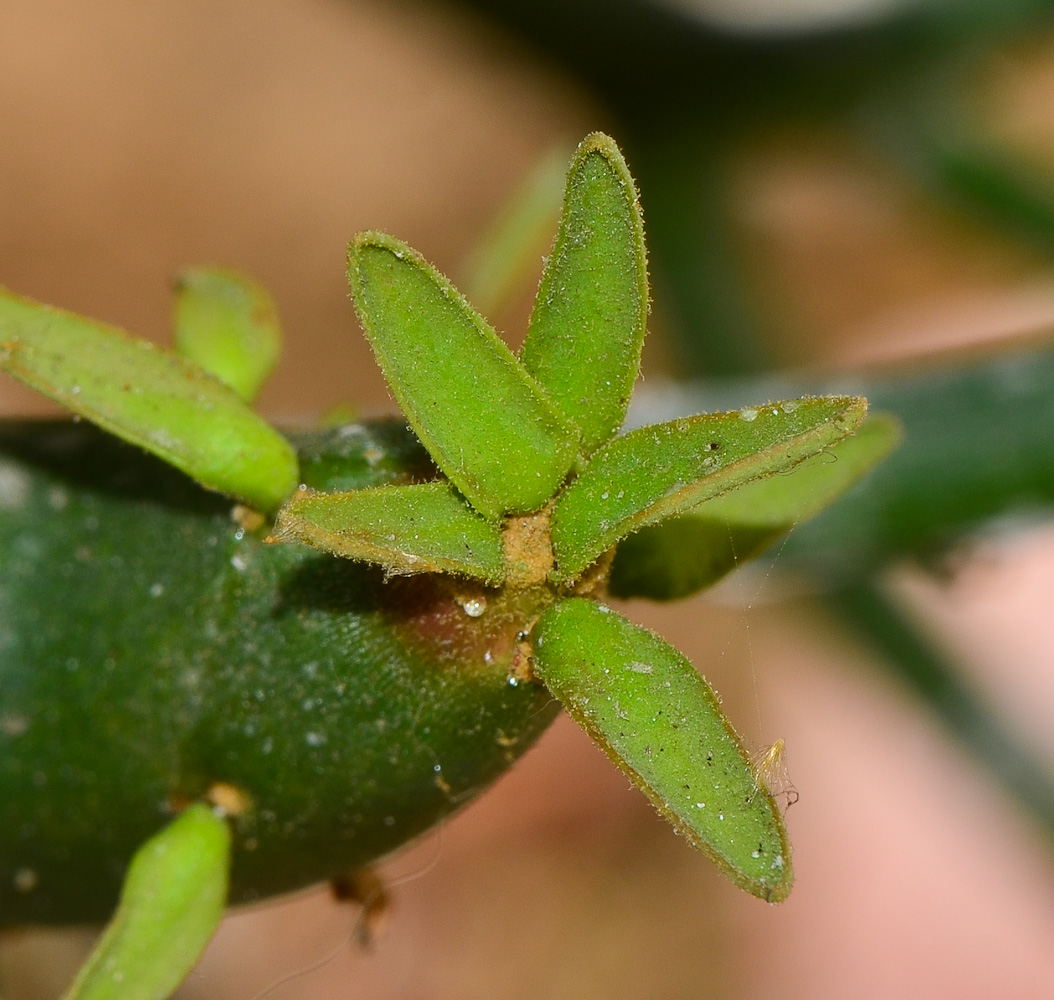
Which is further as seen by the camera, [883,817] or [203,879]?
[883,817]

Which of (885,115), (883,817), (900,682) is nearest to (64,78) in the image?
(885,115)

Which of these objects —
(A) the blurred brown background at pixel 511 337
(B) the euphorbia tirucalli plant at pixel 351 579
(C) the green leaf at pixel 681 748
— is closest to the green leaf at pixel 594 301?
(B) the euphorbia tirucalli plant at pixel 351 579

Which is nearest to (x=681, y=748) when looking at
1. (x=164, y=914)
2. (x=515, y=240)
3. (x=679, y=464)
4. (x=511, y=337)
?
(x=679, y=464)

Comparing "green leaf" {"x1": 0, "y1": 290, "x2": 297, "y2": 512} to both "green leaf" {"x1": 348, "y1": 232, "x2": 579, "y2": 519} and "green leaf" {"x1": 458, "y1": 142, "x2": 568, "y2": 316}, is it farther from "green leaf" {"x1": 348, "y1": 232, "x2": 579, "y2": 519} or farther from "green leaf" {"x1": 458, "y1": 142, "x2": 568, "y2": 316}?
"green leaf" {"x1": 458, "y1": 142, "x2": 568, "y2": 316}

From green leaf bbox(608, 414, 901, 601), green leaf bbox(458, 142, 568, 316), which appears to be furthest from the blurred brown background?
green leaf bbox(608, 414, 901, 601)

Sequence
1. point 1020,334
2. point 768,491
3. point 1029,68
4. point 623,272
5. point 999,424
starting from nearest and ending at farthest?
point 623,272
point 768,491
point 999,424
point 1020,334
point 1029,68

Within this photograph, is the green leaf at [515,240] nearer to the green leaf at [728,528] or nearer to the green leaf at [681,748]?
the green leaf at [728,528]

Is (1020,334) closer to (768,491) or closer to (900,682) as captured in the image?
(900,682)
